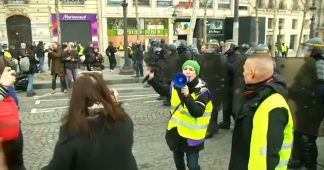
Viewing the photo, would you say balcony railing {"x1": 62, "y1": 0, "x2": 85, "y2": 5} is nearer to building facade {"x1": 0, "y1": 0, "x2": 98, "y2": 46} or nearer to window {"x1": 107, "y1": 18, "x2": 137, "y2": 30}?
building facade {"x1": 0, "y1": 0, "x2": 98, "y2": 46}

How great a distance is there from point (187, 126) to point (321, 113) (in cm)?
193

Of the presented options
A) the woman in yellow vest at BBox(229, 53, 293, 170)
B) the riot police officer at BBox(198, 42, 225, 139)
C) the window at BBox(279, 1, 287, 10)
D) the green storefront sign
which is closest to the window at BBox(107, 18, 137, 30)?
the green storefront sign

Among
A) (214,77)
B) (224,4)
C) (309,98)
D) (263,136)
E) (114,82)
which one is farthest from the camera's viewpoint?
(224,4)

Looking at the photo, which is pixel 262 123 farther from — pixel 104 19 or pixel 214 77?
pixel 104 19

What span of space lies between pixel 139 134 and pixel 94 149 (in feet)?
16.3

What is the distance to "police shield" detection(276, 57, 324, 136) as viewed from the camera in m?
4.57

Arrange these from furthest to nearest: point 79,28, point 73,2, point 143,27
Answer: point 143,27 → point 79,28 → point 73,2

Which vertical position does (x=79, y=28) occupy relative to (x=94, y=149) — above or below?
above

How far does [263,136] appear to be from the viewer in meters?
2.29

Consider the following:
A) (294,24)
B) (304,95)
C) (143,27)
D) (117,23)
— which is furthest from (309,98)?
(294,24)

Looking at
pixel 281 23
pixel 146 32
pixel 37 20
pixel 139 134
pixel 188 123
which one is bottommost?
pixel 139 134

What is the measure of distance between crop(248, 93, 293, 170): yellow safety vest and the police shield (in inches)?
96.1

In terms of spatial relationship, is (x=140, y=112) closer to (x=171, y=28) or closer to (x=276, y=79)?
(x=276, y=79)

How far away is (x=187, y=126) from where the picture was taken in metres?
3.87
